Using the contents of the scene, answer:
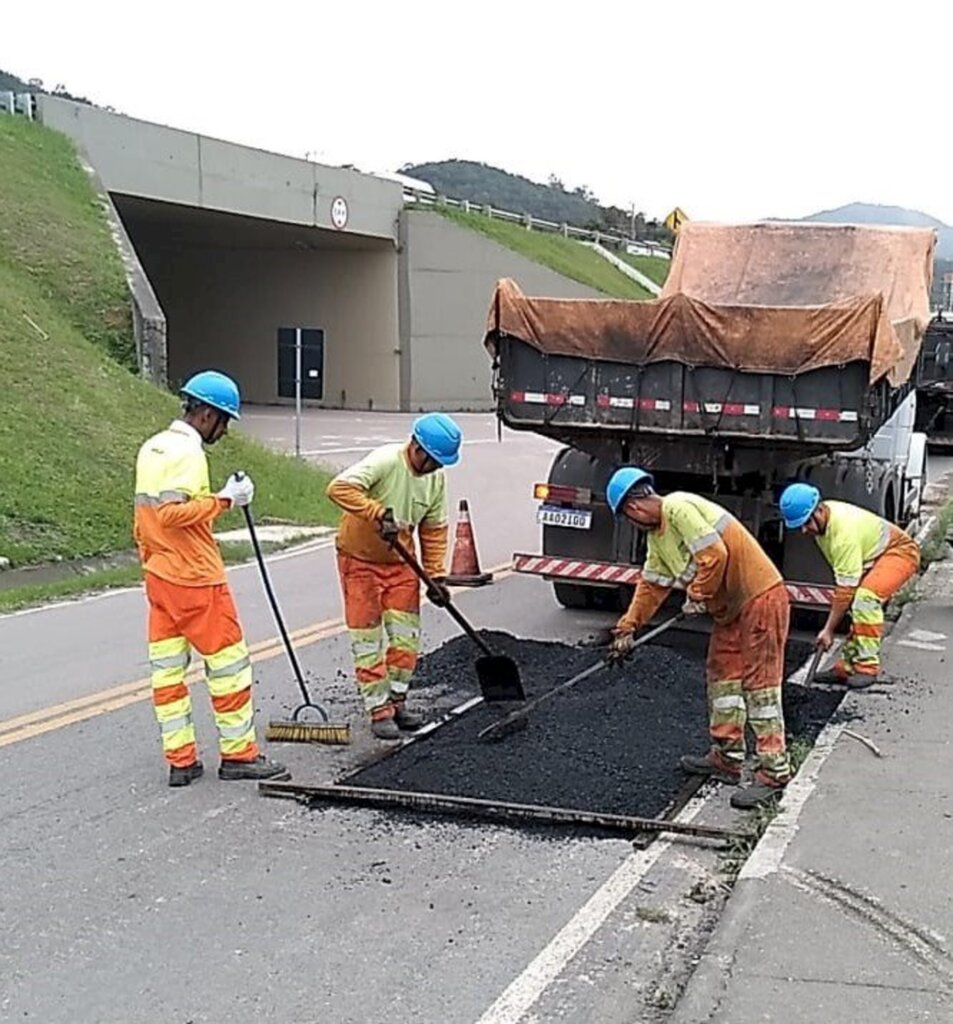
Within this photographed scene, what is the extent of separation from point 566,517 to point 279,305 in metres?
32.1

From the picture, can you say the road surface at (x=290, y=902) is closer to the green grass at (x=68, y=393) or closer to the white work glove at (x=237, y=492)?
the white work glove at (x=237, y=492)

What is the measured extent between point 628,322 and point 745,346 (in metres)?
0.83

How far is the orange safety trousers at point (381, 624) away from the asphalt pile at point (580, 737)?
0.37 m

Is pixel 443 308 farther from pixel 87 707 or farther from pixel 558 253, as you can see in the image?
pixel 87 707

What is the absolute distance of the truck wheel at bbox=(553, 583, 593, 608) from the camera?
36.6 ft

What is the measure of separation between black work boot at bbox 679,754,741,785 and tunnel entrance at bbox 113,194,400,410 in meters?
33.3

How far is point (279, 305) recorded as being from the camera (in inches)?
1631

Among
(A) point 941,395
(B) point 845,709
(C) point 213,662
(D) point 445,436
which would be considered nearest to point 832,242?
(B) point 845,709

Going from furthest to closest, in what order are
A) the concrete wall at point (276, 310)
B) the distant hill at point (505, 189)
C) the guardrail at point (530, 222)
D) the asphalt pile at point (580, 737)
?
the distant hill at point (505, 189) → the guardrail at point (530, 222) → the concrete wall at point (276, 310) → the asphalt pile at point (580, 737)

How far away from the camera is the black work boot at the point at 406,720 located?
7457 millimetres

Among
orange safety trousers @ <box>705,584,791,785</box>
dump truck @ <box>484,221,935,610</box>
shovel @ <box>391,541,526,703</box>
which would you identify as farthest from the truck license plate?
orange safety trousers @ <box>705,584,791,785</box>

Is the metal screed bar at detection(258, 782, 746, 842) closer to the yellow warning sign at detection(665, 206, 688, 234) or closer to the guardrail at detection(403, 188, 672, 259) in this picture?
the yellow warning sign at detection(665, 206, 688, 234)

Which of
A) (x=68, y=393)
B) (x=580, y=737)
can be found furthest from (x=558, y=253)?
(x=580, y=737)

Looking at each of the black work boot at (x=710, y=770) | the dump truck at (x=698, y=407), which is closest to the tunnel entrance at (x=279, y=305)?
the dump truck at (x=698, y=407)
